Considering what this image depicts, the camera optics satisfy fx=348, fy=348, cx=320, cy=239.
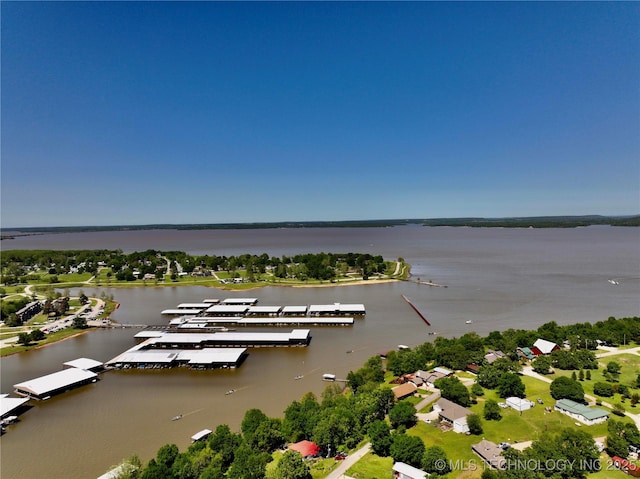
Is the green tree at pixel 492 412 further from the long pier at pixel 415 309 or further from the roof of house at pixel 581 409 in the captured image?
the long pier at pixel 415 309

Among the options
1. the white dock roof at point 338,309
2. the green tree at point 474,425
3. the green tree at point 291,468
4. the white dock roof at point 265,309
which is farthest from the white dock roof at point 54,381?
the green tree at point 474,425

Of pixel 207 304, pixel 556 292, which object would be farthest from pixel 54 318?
pixel 556 292

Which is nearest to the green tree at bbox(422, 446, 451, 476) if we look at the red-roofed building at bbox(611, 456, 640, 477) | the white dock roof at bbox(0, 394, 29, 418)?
the red-roofed building at bbox(611, 456, 640, 477)

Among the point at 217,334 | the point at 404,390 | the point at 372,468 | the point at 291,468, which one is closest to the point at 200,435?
the point at 291,468

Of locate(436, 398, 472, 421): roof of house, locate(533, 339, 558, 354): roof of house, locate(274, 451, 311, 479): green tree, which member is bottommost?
locate(436, 398, 472, 421): roof of house

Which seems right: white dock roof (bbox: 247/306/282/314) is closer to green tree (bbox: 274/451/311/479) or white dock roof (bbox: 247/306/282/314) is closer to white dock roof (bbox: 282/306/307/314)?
white dock roof (bbox: 282/306/307/314)

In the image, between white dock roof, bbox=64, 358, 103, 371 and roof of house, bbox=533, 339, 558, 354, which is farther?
white dock roof, bbox=64, 358, 103, 371
